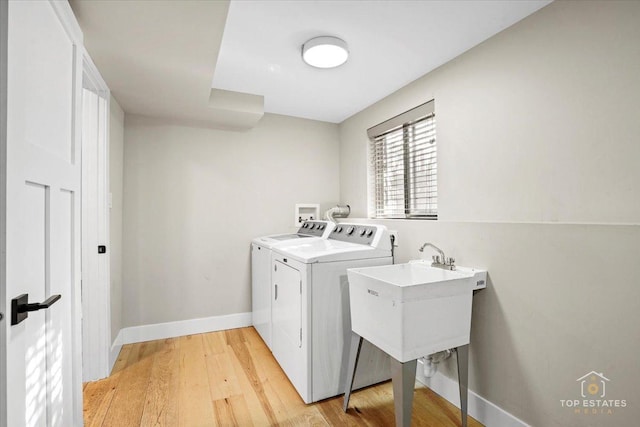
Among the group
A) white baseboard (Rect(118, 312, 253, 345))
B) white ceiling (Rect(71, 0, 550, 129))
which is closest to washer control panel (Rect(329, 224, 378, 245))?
white ceiling (Rect(71, 0, 550, 129))

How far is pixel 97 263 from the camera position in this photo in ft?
6.56

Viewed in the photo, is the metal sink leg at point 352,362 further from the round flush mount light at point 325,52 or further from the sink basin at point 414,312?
the round flush mount light at point 325,52

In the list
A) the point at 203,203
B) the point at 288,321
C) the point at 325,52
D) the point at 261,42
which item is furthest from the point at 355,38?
the point at 203,203

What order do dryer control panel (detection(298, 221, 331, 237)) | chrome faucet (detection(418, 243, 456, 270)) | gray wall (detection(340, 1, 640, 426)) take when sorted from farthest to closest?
dryer control panel (detection(298, 221, 331, 237)) → chrome faucet (detection(418, 243, 456, 270)) → gray wall (detection(340, 1, 640, 426))

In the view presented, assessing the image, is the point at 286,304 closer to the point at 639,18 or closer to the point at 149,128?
the point at 149,128

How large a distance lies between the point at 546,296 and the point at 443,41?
147cm

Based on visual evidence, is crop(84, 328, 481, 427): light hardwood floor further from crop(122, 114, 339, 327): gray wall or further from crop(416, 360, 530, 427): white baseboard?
crop(122, 114, 339, 327): gray wall

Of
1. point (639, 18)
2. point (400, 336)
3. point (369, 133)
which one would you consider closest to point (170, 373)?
point (400, 336)

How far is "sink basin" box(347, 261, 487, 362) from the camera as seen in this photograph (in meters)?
1.36

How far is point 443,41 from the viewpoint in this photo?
68.8 inches

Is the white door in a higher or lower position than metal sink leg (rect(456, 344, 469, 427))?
A: higher

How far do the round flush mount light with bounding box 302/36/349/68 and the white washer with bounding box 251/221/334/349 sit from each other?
1263 millimetres

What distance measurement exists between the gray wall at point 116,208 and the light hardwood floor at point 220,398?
1.27 ft

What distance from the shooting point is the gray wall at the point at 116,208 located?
219 cm
